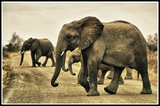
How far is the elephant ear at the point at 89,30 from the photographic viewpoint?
11.4 m

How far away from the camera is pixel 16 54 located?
38.6 m

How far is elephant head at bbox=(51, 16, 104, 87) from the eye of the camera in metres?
11.4

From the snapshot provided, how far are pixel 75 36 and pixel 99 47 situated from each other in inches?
27.5

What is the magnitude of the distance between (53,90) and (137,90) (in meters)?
2.63

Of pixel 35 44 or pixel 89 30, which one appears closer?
pixel 89 30

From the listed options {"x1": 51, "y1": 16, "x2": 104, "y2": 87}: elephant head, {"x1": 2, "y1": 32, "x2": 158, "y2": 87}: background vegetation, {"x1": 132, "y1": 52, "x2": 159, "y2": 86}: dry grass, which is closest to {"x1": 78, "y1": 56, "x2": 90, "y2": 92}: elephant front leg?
{"x1": 51, "y1": 16, "x2": 104, "y2": 87}: elephant head

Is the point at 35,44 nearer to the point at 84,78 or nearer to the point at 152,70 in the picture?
the point at 152,70

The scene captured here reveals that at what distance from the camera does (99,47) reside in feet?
37.4

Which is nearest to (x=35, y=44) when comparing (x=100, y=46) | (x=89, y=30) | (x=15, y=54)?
(x=15, y=54)

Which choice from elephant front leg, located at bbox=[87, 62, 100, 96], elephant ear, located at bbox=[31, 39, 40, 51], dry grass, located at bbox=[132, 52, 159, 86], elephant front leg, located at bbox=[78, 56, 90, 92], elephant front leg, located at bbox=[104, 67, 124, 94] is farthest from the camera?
elephant ear, located at bbox=[31, 39, 40, 51]

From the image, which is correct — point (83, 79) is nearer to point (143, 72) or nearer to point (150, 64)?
point (143, 72)

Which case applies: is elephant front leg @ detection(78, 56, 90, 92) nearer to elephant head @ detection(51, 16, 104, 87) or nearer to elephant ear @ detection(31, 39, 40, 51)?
elephant head @ detection(51, 16, 104, 87)

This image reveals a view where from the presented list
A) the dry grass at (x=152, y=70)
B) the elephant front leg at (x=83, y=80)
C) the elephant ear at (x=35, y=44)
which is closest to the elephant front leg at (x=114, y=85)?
the elephant front leg at (x=83, y=80)

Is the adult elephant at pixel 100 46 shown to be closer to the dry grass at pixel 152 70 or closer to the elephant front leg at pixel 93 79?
the elephant front leg at pixel 93 79
